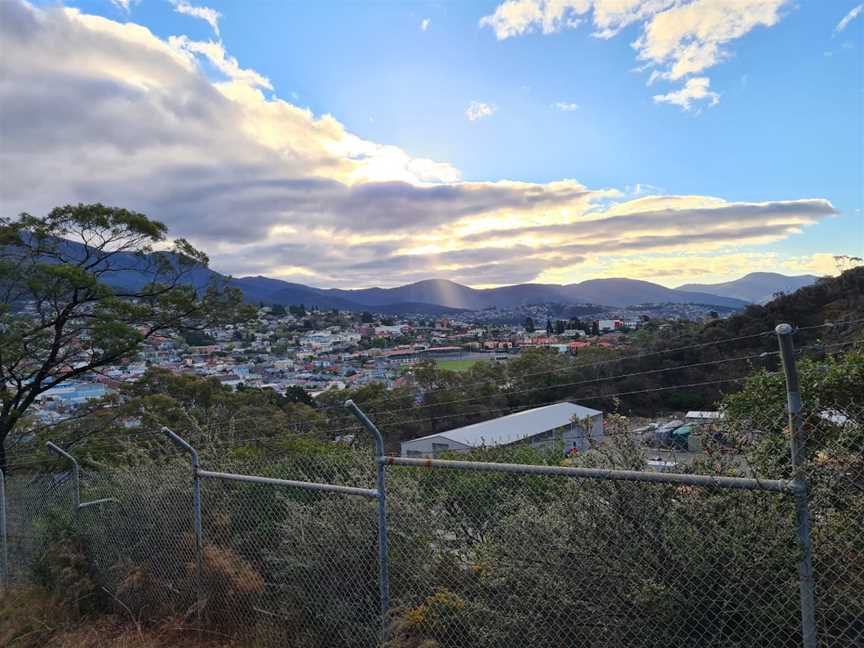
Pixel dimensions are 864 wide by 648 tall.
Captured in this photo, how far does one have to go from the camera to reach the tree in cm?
1526

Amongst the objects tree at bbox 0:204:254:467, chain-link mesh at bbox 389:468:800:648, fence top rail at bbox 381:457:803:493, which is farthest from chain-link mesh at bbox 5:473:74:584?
tree at bbox 0:204:254:467

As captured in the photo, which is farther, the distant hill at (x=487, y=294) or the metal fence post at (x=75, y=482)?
the distant hill at (x=487, y=294)

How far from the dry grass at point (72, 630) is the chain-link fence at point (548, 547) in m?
0.12

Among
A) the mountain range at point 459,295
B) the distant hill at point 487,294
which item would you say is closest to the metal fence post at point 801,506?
the mountain range at point 459,295

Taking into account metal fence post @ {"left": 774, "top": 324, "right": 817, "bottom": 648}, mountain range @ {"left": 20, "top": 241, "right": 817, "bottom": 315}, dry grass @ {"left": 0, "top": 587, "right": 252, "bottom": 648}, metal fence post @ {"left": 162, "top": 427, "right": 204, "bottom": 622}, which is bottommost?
dry grass @ {"left": 0, "top": 587, "right": 252, "bottom": 648}

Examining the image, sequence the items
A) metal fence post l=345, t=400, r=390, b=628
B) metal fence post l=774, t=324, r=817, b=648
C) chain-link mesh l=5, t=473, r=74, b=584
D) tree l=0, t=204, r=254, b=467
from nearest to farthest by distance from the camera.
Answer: metal fence post l=774, t=324, r=817, b=648 → metal fence post l=345, t=400, r=390, b=628 → chain-link mesh l=5, t=473, r=74, b=584 → tree l=0, t=204, r=254, b=467

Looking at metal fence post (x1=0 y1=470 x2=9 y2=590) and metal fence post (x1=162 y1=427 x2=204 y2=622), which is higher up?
metal fence post (x1=162 y1=427 x2=204 y2=622)

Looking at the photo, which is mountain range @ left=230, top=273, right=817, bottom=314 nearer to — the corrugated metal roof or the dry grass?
the corrugated metal roof

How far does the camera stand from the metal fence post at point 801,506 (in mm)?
2170

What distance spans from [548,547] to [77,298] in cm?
1715

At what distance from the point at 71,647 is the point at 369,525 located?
8.36 feet

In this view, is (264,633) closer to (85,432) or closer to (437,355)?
(85,432)

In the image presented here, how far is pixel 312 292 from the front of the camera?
351 feet

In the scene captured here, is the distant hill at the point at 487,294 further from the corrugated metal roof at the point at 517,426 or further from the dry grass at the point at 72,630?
the dry grass at the point at 72,630
